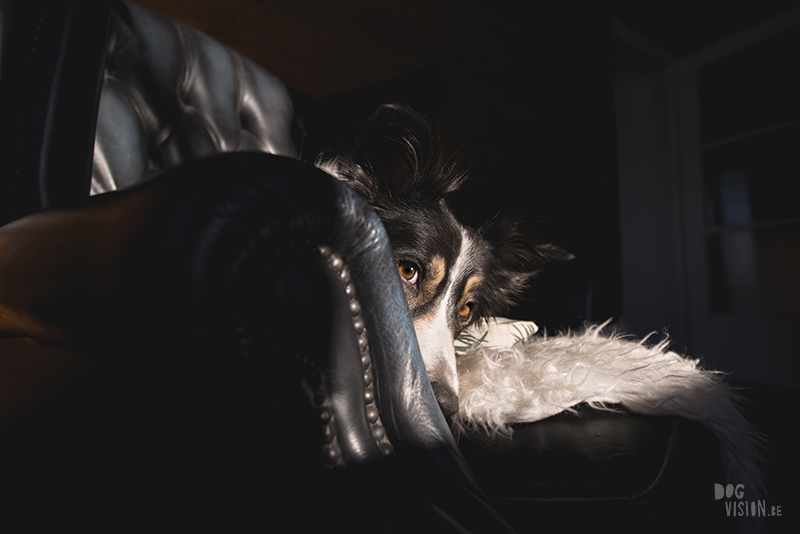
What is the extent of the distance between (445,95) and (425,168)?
2.34ft

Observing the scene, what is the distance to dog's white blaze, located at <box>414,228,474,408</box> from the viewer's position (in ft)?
2.97

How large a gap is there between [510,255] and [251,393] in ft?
5.01

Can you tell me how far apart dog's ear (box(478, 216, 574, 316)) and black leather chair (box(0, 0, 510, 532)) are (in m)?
1.31

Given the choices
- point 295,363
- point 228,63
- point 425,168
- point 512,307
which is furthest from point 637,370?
point 228,63

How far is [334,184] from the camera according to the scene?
417mm

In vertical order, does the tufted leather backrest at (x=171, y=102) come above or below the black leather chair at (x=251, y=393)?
above

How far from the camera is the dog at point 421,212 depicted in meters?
1.17

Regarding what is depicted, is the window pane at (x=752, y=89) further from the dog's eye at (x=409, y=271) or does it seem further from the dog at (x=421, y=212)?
the dog's eye at (x=409, y=271)

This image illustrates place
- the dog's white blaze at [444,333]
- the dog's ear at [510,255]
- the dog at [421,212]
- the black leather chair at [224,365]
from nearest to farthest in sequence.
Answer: the black leather chair at [224,365] → the dog's white blaze at [444,333] → the dog at [421,212] → the dog's ear at [510,255]

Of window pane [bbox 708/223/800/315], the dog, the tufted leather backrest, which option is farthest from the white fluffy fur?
window pane [bbox 708/223/800/315]

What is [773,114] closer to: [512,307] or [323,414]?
[512,307]

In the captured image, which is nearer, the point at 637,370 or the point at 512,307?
the point at 637,370

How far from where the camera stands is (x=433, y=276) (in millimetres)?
1261

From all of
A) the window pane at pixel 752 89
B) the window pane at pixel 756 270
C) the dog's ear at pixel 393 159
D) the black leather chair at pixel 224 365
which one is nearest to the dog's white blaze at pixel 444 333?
the dog's ear at pixel 393 159
